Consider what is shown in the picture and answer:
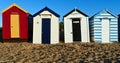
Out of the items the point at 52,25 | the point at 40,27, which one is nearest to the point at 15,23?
the point at 40,27

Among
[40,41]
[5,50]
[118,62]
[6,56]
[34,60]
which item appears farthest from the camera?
[40,41]

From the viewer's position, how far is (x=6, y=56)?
55.4ft

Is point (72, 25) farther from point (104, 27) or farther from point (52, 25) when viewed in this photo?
point (104, 27)

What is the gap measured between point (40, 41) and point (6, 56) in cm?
738

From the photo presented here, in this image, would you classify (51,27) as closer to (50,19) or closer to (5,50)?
(50,19)

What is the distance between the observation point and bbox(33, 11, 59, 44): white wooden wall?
24053mm

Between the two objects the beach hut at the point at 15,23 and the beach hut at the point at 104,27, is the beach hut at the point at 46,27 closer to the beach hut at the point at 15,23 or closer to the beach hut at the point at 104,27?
the beach hut at the point at 15,23

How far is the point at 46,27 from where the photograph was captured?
24.1 metres

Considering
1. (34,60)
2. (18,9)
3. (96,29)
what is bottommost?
(34,60)

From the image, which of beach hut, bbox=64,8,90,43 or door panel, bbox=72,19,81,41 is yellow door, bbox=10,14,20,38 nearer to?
beach hut, bbox=64,8,90,43

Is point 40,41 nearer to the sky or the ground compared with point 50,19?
nearer to the ground

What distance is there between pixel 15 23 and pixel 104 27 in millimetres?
7011

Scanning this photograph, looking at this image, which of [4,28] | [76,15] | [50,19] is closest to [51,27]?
[50,19]

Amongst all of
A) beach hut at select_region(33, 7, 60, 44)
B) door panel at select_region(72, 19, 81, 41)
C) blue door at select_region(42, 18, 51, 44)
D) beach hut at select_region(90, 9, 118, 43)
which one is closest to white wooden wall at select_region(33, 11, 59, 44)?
beach hut at select_region(33, 7, 60, 44)
